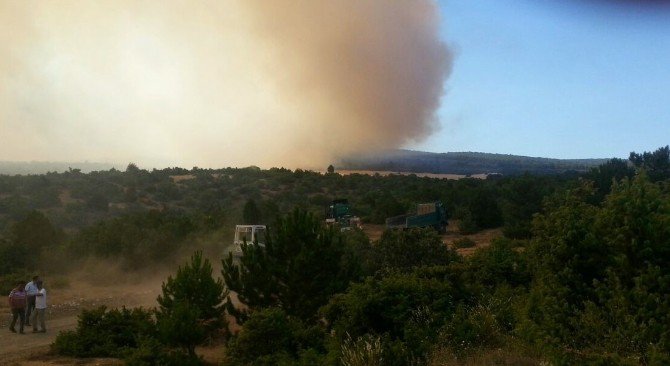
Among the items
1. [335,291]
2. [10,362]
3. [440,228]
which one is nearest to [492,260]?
[335,291]

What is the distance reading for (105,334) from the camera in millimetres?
14625

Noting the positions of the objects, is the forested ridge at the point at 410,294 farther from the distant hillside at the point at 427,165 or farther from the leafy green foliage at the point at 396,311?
the distant hillside at the point at 427,165

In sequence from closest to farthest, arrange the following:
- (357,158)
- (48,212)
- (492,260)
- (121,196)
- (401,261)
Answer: (492,260) → (401,261) → (48,212) → (121,196) → (357,158)

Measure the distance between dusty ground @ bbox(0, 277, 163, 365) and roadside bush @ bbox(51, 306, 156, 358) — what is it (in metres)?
0.37

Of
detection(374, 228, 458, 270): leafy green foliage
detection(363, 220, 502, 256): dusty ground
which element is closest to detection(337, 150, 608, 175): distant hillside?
detection(363, 220, 502, 256): dusty ground

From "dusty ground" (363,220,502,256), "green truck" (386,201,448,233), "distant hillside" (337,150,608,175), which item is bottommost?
"dusty ground" (363,220,502,256)

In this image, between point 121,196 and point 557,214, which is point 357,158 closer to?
point 121,196

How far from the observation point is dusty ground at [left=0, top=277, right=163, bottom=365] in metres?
13.5

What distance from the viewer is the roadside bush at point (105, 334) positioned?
45.5ft

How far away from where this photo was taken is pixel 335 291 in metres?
14.7

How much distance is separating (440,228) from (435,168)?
57.1m

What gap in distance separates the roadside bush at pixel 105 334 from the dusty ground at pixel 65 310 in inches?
14.6

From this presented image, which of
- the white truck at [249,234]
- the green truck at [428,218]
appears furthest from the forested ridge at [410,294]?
the green truck at [428,218]

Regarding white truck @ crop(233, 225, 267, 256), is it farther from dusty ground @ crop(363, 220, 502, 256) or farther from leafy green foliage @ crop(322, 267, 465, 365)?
leafy green foliage @ crop(322, 267, 465, 365)
